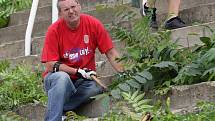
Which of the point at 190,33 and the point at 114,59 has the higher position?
the point at 190,33

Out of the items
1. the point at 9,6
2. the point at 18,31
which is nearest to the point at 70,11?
the point at 18,31

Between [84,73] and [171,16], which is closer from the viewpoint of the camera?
[84,73]

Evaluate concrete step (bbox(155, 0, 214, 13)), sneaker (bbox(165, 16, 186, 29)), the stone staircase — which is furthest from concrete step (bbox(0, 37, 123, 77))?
concrete step (bbox(155, 0, 214, 13))

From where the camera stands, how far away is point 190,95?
216 inches

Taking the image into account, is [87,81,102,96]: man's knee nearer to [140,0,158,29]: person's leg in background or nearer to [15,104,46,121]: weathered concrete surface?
[15,104,46,121]: weathered concrete surface

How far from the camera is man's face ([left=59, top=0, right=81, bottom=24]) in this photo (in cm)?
619

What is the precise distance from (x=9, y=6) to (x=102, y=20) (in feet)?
7.78

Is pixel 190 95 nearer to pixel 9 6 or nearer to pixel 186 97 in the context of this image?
pixel 186 97

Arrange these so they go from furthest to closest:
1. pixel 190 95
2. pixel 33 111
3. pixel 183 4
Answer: pixel 183 4, pixel 33 111, pixel 190 95

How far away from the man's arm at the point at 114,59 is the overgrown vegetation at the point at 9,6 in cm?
340

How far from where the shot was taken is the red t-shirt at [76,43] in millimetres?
6203

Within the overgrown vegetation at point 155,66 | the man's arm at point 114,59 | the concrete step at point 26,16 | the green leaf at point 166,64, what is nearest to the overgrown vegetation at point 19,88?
the man's arm at point 114,59

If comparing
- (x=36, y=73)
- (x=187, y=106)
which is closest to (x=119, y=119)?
(x=187, y=106)

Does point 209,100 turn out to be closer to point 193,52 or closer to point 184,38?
point 193,52
